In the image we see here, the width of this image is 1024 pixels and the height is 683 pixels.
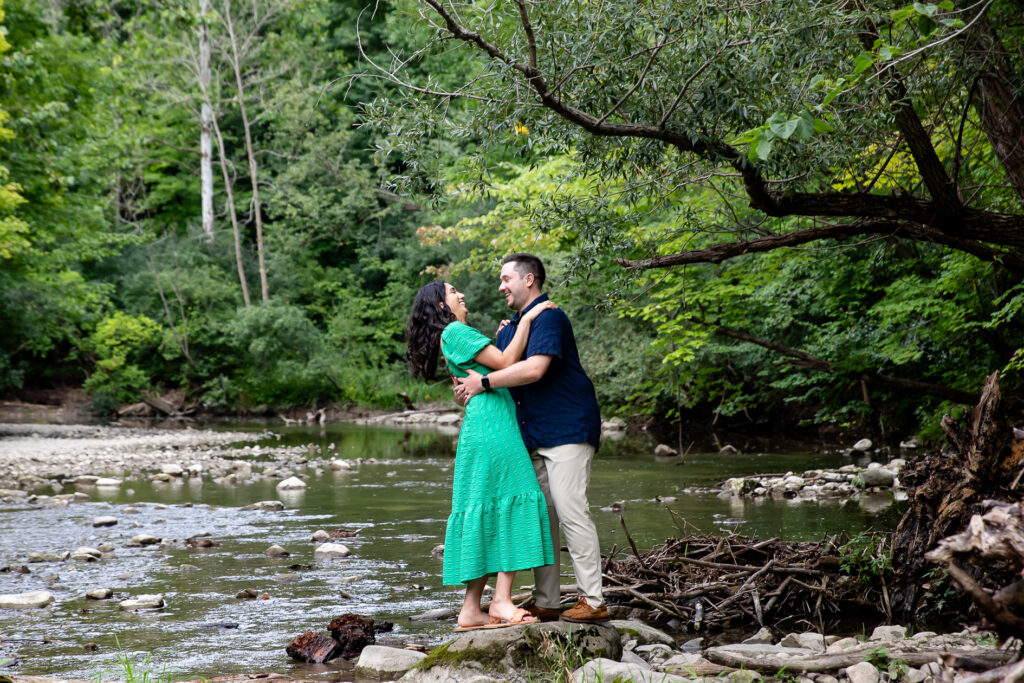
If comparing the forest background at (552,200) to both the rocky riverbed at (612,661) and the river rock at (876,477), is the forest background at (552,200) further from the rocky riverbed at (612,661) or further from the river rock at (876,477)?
the rocky riverbed at (612,661)

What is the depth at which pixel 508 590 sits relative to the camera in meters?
4.23

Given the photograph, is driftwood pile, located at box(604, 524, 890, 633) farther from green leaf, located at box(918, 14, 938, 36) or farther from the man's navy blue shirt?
green leaf, located at box(918, 14, 938, 36)

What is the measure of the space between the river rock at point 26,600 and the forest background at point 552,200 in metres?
3.91

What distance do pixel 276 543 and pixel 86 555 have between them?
1.69 m

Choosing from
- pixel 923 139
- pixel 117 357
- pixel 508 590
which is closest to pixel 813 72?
pixel 923 139

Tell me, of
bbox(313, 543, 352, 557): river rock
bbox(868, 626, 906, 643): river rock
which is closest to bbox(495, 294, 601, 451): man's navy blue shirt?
bbox(868, 626, 906, 643): river rock

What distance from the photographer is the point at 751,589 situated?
5.45m

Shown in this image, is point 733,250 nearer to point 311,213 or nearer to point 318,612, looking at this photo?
point 318,612

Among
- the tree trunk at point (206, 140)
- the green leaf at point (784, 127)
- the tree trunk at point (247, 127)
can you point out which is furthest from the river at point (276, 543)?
the tree trunk at point (206, 140)

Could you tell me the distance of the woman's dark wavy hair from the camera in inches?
173

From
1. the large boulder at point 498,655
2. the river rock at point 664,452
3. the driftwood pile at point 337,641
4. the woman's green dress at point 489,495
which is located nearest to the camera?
the large boulder at point 498,655

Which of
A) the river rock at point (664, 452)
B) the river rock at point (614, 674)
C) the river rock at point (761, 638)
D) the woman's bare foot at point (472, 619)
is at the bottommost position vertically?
the river rock at point (761, 638)

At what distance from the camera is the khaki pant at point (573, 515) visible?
13.9 feet

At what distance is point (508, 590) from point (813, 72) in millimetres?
3908
